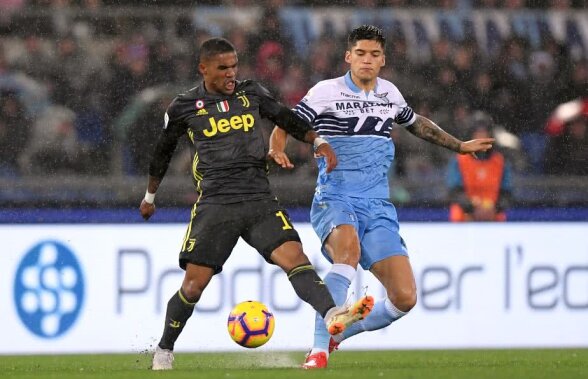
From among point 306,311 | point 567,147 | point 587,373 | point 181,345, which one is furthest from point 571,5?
point 587,373

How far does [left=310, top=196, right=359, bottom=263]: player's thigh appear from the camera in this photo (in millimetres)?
7754

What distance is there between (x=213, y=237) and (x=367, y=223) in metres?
0.92

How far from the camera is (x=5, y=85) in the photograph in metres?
11.3

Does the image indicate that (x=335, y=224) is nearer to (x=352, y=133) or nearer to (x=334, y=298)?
(x=334, y=298)

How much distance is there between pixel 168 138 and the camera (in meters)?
7.75

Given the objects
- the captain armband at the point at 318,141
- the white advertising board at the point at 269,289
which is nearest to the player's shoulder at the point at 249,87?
the captain armband at the point at 318,141

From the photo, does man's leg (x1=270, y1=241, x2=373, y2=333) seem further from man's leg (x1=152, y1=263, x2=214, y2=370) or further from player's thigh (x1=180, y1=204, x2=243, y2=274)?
man's leg (x1=152, y1=263, x2=214, y2=370)

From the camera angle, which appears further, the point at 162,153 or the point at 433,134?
the point at 433,134

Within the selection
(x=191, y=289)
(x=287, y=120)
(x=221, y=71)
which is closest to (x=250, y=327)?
(x=191, y=289)

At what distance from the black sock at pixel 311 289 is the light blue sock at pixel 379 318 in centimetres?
72

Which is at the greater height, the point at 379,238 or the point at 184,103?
the point at 184,103

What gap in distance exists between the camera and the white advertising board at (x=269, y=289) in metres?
10.3

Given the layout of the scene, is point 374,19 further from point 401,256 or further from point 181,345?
point 401,256

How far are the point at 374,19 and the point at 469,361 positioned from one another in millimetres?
3746
